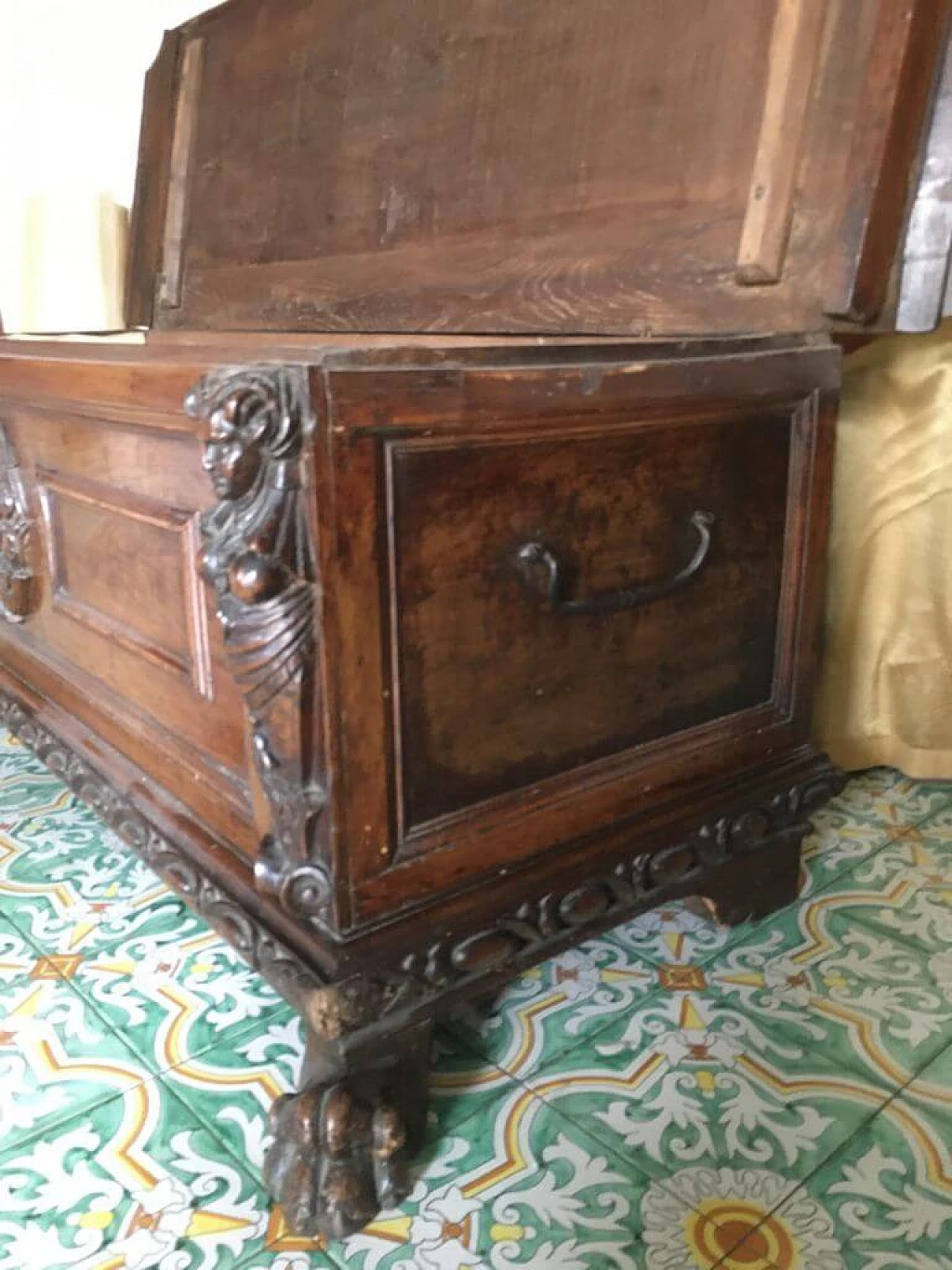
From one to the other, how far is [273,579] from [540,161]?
0.54 meters

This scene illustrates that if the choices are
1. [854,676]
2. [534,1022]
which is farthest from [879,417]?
[534,1022]

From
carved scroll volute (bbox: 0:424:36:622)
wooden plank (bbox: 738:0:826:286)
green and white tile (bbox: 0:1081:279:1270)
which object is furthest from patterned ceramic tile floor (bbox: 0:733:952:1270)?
wooden plank (bbox: 738:0:826:286)

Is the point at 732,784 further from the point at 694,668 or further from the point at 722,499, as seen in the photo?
the point at 722,499

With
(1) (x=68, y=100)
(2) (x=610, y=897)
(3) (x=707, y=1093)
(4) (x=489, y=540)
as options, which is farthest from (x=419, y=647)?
(1) (x=68, y=100)

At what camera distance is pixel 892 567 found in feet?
3.43

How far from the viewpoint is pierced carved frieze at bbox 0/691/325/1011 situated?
23.2 inches

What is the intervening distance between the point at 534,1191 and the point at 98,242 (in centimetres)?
137

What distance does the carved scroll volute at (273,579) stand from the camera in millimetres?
487

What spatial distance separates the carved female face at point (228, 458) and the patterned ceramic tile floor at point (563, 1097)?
0.42 metres

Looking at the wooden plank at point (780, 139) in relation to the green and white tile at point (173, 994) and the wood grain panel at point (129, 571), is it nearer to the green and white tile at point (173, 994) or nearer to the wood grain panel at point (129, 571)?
the wood grain panel at point (129, 571)

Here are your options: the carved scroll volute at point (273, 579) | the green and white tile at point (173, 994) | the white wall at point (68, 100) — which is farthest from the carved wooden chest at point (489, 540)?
the white wall at point (68, 100)

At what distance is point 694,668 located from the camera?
72cm

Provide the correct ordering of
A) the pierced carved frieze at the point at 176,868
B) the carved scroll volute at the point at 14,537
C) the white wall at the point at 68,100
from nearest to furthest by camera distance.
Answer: the pierced carved frieze at the point at 176,868
the carved scroll volute at the point at 14,537
the white wall at the point at 68,100

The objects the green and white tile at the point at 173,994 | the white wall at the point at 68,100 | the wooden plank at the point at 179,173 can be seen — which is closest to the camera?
the green and white tile at the point at 173,994
